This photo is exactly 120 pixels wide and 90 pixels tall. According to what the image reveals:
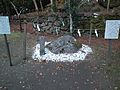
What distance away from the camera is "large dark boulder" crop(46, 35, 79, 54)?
8.15 metres

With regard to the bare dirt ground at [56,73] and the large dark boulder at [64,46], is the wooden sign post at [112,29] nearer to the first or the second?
the bare dirt ground at [56,73]

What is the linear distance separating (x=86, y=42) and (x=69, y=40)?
117cm

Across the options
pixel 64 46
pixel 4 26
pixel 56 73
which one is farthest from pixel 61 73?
pixel 4 26

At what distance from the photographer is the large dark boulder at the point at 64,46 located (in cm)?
815

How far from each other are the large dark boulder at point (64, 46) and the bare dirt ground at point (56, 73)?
52 centimetres

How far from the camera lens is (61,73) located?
6.93 meters

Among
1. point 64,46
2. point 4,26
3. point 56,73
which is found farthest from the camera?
point 64,46

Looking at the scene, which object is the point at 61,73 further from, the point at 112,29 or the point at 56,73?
the point at 112,29

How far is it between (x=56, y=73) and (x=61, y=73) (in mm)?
109

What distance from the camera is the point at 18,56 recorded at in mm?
8078

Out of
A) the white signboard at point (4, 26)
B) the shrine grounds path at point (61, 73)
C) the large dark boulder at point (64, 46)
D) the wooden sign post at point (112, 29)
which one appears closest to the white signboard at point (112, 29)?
the wooden sign post at point (112, 29)

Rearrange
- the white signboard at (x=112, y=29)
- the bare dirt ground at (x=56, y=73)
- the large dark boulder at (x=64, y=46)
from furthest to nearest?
the large dark boulder at (x=64, y=46) → the white signboard at (x=112, y=29) → the bare dirt ground at (x=56, y=73)

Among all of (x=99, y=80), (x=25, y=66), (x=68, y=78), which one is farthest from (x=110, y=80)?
(x=25, y=66)

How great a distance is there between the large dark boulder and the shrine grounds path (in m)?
0.52
